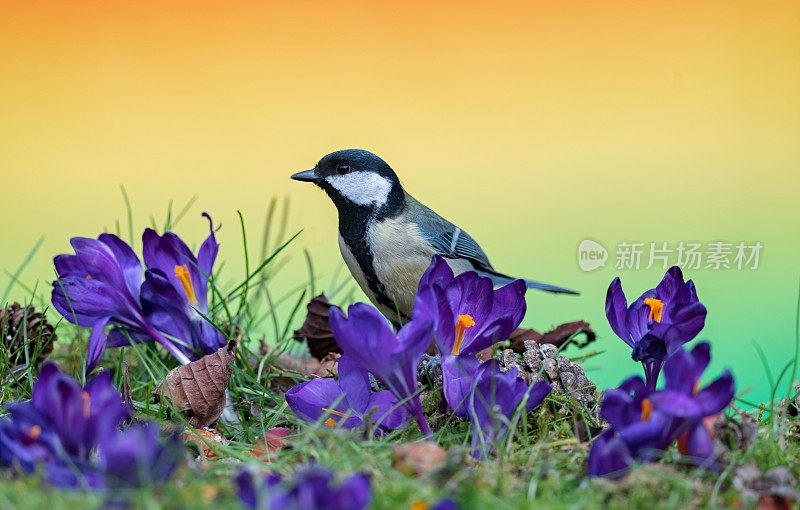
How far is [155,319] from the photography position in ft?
7.28

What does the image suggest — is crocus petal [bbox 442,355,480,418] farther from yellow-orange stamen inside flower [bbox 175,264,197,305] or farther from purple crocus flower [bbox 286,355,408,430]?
yellow-orange stamen inside flower [bbox 175,264,197,305]

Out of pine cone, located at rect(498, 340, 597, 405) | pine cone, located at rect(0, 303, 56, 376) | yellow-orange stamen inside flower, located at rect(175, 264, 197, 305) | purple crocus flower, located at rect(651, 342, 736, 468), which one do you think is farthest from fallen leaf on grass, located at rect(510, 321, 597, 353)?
pine cone, located at rect(0, 303, 56, 376)

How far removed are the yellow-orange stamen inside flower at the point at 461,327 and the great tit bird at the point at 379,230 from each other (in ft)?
3.46

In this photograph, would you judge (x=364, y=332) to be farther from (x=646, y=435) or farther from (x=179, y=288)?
(x=179, y=288)

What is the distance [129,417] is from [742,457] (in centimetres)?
118

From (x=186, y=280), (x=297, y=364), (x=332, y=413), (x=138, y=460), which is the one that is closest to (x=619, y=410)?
(x=332, y=413)

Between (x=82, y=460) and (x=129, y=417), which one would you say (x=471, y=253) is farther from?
(x=82, y=460)

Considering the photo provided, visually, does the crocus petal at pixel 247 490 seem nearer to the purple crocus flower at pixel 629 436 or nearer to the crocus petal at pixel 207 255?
the purple crocus flower at pixel 629 436

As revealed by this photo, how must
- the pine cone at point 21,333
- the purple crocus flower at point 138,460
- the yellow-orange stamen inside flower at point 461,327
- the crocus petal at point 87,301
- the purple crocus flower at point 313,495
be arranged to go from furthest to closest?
the pine cone at point 21,333, the crocus petal at point 87,301, the yellow-orange stamen inside flower at point 461,327, the purple crocus flower at point 138,460, the purple crocus flower at point 313,495

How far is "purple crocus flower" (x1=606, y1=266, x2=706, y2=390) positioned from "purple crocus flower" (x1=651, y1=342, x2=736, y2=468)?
0.35 m

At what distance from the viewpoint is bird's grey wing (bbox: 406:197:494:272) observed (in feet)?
9.96

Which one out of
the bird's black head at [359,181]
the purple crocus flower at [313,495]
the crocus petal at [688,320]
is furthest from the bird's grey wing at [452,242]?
the purple crocus flower at [313,495]

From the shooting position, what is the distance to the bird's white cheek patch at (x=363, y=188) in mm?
2979

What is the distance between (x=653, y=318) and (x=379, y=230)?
1201 millimetres
